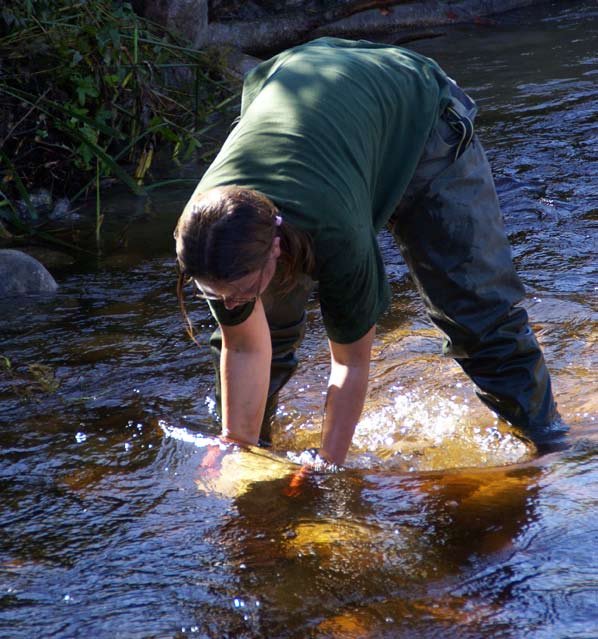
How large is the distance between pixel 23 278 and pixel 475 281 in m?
2.70

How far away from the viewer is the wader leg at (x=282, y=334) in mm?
2941

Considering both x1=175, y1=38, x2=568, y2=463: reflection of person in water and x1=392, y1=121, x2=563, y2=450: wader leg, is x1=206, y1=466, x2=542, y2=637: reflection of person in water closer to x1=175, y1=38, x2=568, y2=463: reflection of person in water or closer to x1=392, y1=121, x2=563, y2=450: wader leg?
x1=175, y1=38, x2=568, y2=463: reflection of person in water

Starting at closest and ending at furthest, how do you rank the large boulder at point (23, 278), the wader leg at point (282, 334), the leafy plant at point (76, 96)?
1. the wader leg at point (282, 334)
2. the large boulder at point (23, 278)
3. the leafy plant at point (76, 96)

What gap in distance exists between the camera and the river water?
2.21m

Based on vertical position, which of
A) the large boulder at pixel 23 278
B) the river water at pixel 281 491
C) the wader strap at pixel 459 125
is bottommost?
the large boulder at pixel 23 278

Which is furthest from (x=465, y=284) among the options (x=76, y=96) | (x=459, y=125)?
(x=76, y=96)

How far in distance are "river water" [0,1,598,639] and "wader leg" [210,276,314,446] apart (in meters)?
0.22

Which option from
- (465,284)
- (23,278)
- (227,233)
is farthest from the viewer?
(23,278)

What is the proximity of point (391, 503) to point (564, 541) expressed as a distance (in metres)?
0.49

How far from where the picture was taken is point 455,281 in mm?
2910

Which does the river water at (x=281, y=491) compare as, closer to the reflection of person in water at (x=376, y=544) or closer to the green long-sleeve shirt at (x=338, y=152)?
the reflection of person in water at (x=376, y=544)

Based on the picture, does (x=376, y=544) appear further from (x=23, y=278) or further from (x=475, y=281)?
(x=23, y=278)

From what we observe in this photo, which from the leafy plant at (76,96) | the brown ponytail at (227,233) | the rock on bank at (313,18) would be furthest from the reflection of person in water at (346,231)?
the rock on bank at (313,18)

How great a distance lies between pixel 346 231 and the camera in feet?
7.38
